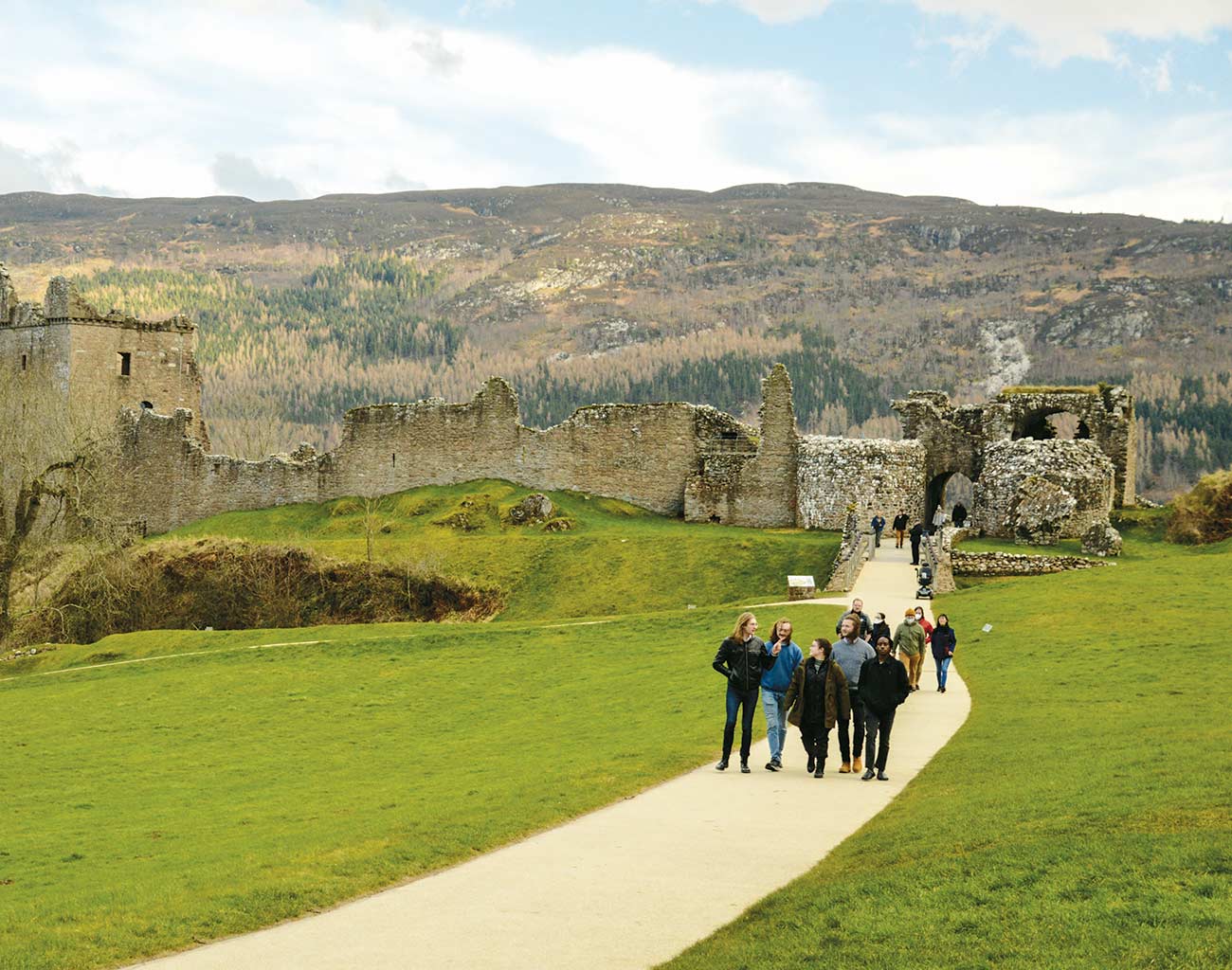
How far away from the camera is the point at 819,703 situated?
20.8 meters

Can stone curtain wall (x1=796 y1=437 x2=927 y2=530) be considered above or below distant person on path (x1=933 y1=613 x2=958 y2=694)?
above

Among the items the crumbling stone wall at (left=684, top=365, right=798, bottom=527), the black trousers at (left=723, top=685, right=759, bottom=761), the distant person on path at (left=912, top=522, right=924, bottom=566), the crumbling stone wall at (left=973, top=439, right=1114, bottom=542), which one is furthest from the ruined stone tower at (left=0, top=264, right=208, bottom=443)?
the black trousers at (left=723, top=685, right=759, bottom=761)

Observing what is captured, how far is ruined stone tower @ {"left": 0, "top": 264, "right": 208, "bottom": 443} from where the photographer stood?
75.2 metres

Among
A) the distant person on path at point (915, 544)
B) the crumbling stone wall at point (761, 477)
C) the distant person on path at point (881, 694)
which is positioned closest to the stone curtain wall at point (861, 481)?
the crumbling stone wall at point (761, 477)

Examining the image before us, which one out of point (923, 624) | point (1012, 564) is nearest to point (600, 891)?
point (923, 624)

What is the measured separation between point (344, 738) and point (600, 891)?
50.1 ft

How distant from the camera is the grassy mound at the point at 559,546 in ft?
167

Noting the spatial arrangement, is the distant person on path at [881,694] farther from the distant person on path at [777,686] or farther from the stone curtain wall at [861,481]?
the stone curtain wall at [861,481]

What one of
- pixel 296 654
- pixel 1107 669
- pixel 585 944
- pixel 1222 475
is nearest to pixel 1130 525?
pixel 1222 475

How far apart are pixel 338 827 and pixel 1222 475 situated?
148 ft

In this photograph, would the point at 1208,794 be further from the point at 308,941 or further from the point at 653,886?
the point at 308,941

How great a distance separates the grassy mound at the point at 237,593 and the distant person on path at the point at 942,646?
85.7ft

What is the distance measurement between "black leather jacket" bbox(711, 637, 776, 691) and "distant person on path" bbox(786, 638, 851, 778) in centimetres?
59

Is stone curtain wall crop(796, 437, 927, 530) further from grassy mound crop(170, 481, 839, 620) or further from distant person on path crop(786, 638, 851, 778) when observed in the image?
distant person on path crop(786, 638, 851, 778)
